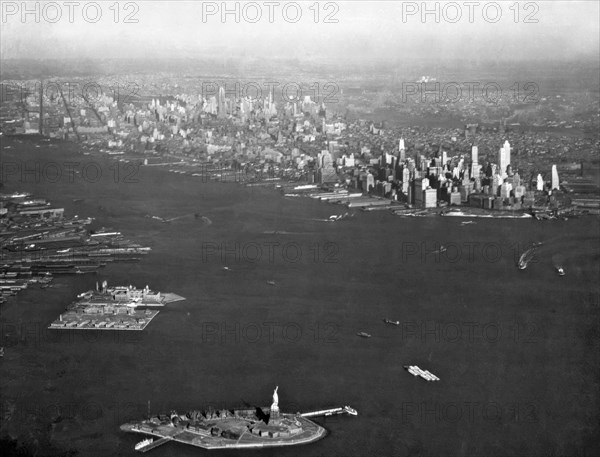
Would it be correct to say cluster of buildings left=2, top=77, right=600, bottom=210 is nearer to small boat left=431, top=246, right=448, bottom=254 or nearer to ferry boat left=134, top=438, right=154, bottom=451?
small boat left=431, top=246, right=448, bottom=254

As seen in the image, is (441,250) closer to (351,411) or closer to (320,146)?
(320,146)

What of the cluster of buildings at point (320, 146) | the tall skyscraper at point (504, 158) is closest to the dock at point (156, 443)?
the cluster of buildings at point (320, 146)

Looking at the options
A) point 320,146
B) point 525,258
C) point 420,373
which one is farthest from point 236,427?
point 320,146

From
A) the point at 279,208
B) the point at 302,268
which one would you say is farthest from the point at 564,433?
the point at 279,208

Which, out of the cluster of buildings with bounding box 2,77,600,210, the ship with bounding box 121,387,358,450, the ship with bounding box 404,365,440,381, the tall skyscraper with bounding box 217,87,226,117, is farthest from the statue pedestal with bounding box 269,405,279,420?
the tall skyscraper with bounding box 217,87,226,117

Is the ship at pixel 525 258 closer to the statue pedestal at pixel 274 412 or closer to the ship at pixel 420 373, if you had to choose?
the ship at pixel 420 373

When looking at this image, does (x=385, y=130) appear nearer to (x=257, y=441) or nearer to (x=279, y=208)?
(x=279, y=208)
